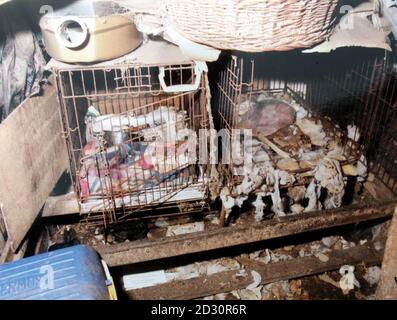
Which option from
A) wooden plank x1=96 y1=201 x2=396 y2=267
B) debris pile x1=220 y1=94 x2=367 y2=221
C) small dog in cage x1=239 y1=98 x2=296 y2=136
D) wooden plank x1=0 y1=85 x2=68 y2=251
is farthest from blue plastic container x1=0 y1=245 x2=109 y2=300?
small dog in cage x1=239 y1=98 x2=296 y2=136

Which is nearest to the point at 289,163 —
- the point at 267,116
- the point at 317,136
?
the point at 317,136

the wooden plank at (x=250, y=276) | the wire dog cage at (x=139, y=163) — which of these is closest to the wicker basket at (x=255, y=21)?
the wire dog cage at (x=139, y=163)

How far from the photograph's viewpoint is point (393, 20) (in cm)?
165

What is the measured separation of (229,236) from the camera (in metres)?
1.89

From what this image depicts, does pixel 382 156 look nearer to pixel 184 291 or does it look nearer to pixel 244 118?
pixel 244 118

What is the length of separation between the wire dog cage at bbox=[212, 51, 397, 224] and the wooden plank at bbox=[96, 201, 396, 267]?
0.28 metres

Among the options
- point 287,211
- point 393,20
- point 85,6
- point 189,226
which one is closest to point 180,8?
point 85,6

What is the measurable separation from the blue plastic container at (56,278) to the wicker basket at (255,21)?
1.01 m

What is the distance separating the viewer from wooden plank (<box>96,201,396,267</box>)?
180 cm

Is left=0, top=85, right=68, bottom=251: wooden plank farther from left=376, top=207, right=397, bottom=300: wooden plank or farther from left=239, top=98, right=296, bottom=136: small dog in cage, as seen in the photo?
left=376, top=207, right=397, bottom=300: wooden plank

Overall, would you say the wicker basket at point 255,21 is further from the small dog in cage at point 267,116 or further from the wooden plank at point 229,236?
the small dog in cage at point 267,116

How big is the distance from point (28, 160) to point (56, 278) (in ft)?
2.52

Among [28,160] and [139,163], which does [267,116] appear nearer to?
[139,163]

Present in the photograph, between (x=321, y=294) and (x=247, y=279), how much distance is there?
2.01 ft
